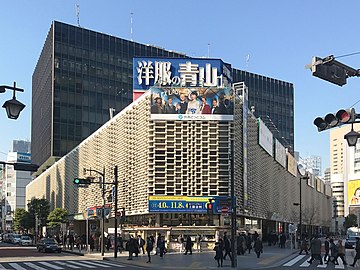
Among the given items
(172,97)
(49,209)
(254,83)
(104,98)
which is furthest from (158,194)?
(254,83)

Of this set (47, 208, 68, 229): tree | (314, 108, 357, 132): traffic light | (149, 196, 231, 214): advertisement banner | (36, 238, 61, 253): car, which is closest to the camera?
(314, 108, 357, 132): traffic light

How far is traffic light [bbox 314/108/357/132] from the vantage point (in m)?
12.1

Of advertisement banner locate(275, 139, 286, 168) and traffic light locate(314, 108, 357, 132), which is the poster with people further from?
traffic light locate(314, 108, 357, 132)

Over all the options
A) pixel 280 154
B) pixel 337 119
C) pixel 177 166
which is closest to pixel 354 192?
pixel 280 154

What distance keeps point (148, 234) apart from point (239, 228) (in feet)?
30.2

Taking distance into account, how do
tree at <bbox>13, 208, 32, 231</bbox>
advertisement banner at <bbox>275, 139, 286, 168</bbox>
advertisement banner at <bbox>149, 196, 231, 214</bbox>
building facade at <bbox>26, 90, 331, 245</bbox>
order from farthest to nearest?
tree at <bbox>13, 208, 32, 231</bbox>
advertisement banner at <bbox>275, 139, 286, 168</bbox>
building facade at <bbox>26, 90, 331, 245</bbox>
advertisement banner at <bbox>149, 196, 231, 214</bbox>

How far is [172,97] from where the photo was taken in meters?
49.4

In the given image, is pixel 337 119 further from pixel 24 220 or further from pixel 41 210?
pixel 24 220

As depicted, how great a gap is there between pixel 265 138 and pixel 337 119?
57.2m

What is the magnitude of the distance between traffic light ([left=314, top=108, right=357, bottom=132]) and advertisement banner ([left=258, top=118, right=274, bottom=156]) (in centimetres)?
5168

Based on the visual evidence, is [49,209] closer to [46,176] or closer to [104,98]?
[46,176]

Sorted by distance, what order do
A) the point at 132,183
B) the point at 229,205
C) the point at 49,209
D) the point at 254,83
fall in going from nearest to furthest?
the point at 229,205
the point at 132,183
the point at 49,209
the point at 254,83

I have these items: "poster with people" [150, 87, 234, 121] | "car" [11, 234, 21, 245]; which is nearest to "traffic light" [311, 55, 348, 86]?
"poster with people" [150, 87, 234, 121]

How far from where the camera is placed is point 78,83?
10469cm
